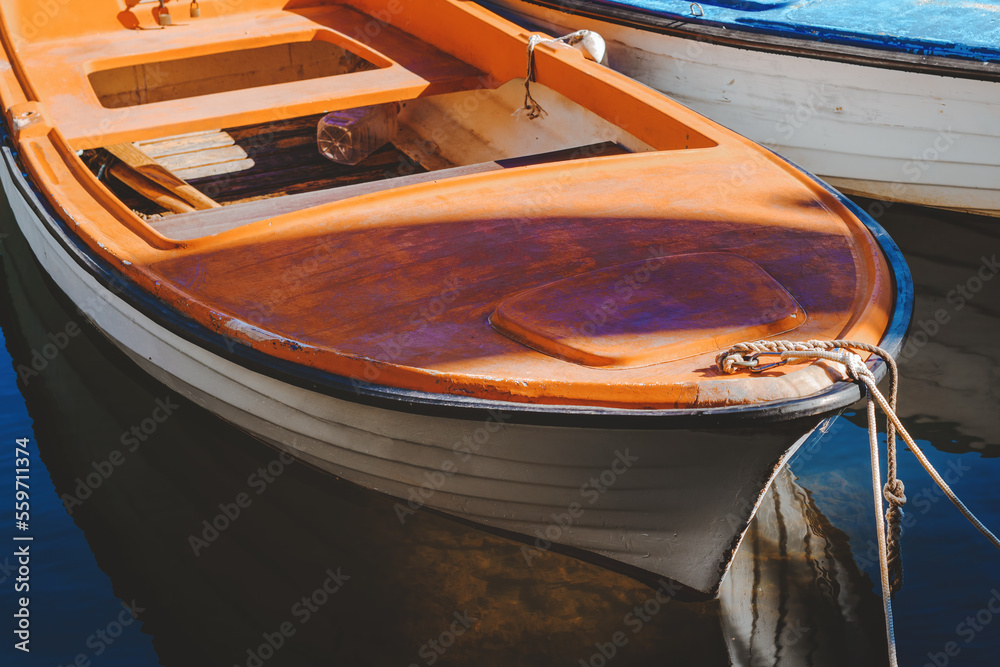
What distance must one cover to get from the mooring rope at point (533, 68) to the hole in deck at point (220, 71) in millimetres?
1216

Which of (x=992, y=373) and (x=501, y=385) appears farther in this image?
(x=992, y=373)

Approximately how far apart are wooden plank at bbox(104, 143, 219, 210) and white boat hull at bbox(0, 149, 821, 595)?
1129 millimetres

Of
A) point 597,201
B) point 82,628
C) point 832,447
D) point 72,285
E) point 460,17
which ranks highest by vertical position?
point 460,17

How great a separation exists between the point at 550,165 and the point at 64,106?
7.52ft

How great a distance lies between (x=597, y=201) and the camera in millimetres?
3068

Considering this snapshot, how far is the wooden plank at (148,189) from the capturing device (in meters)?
4.11

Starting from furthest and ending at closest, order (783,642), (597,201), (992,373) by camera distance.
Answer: (992,373), (597,201), (783,642)

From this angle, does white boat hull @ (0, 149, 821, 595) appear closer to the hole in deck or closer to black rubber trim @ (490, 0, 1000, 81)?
the hole in deck

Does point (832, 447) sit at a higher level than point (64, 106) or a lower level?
lower

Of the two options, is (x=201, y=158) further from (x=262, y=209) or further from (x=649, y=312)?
(x=649, y=312)

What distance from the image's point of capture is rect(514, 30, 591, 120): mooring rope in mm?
4172

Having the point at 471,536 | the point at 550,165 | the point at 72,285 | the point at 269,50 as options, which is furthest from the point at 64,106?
the point at 471,536

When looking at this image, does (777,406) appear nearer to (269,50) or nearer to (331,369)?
(331,369)

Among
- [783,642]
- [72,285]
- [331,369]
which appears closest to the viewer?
[331,369]
